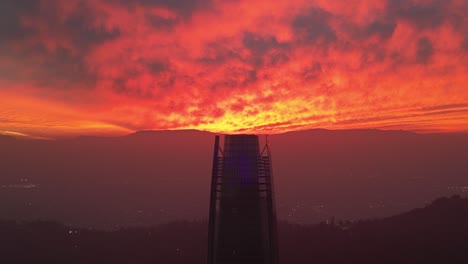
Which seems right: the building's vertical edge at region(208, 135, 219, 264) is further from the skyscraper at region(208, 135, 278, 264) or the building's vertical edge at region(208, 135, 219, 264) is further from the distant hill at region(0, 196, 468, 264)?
the distant hill at region(0, 196, 468, 264)

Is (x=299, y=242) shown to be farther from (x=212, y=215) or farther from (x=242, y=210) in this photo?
(x=212, y=215)

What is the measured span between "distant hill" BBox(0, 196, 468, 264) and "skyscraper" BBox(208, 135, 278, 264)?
2511 cm

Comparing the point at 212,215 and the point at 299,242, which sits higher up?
the point at 212,215

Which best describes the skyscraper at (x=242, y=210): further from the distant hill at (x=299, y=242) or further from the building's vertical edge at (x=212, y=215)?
the distant hill at (x=299, y=242)

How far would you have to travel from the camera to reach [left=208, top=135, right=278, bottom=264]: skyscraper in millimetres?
27844

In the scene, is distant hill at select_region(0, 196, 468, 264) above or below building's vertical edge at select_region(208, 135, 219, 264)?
below

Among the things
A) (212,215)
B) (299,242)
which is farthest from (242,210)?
(299,242)

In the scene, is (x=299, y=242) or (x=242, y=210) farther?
(x=299, y=242)

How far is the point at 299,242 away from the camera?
58.7 meters

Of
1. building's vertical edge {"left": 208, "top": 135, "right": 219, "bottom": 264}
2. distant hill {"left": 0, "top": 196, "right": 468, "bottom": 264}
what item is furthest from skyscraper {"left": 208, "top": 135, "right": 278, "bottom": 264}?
distant hill {"left": 0, "top": 196, "right": 468, "bottom": 264}

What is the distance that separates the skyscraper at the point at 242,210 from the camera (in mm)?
→ 27844

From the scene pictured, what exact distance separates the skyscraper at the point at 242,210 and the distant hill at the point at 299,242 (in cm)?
2511

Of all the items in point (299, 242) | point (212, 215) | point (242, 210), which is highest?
point (242, 210)

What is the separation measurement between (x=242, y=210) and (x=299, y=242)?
3367 cm
